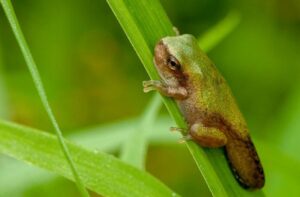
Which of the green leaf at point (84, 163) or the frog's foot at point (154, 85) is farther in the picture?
the frog's foot at point (154, 85)

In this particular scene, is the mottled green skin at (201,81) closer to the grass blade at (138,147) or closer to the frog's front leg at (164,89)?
the frog's front leg at (164,89)

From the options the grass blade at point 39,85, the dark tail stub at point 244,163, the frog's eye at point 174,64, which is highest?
the grass blade at point 39,85

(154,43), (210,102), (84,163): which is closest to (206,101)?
(210,102)

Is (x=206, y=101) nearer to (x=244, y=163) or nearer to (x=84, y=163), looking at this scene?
(x=244, y=163)

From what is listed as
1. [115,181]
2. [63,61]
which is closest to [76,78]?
[63,61]

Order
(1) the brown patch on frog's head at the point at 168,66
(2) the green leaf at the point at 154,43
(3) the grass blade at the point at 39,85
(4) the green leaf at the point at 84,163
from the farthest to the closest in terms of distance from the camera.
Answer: (1) the brown patch on frog's head at the point at 168,66 → (2) the green leaf at the point at 154,43 → (4) the green leaf at the point at 84,163 → (3) the grass blade at the point at 39,85

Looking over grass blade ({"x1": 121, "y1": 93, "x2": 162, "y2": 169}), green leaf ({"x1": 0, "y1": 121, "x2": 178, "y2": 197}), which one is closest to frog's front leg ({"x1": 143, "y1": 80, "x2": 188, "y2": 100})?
grass blade ({"x1": 121, "y1": 93, "x2": 162, "y2": 169})

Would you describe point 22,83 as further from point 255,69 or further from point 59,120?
point 255,69

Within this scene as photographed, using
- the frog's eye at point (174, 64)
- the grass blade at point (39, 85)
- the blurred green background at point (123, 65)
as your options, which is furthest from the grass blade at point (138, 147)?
the blurred green background at point (123, 65)
